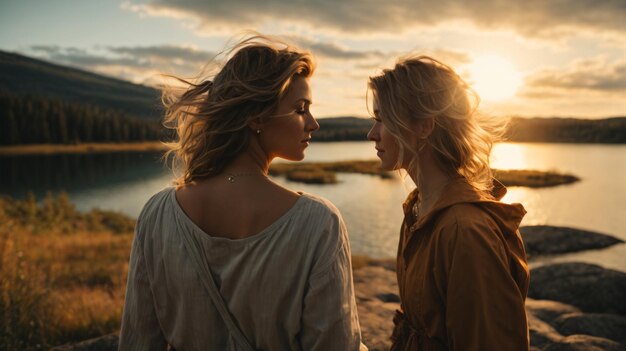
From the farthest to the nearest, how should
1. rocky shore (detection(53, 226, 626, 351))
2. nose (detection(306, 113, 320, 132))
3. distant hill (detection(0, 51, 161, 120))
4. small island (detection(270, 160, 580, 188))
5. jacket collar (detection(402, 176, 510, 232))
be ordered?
distant hill (detection(0, 51, 161, 120))
small island (detection(270, 160, 580, 188))
rocky shore (detection(53, 226, 626, 351))
nose (detection(306, 113, 320, 132))
jacket collar (detection(402, 176, 510, 232))

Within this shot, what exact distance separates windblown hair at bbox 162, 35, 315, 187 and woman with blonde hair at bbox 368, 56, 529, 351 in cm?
53

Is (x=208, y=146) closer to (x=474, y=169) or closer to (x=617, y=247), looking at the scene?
(x=474, y=169)

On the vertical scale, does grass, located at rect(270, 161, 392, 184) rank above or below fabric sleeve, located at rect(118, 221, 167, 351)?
below

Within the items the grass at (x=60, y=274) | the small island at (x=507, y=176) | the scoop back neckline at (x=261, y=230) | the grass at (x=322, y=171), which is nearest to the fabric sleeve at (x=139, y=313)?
the scoop back neckline at (x=261, y=230)

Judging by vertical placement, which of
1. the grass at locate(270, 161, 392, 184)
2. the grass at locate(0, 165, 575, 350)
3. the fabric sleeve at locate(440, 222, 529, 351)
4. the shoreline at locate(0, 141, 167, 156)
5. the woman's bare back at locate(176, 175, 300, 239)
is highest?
the woman's bare back at locate(176, 175, 300, 239)

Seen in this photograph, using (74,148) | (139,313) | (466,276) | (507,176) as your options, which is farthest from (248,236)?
(74,148)

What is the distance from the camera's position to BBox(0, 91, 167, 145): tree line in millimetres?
66188

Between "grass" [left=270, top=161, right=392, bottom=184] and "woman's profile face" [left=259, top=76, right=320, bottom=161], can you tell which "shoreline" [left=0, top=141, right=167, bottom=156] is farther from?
"woman's profile face" [left=259, top=76, right=320, bottom=161]

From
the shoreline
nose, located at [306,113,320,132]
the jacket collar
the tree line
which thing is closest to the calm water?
the jacket collar

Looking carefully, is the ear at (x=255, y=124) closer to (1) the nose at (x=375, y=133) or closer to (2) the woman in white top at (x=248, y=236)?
(2) the woman in white top at (x=248, y=236)

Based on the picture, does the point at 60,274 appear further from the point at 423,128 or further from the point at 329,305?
the point at 423,128

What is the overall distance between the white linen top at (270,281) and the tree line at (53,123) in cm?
7474

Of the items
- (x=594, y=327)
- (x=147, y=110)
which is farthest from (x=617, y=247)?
(x=147, y=110)

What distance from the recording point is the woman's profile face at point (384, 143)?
7.43 feet
